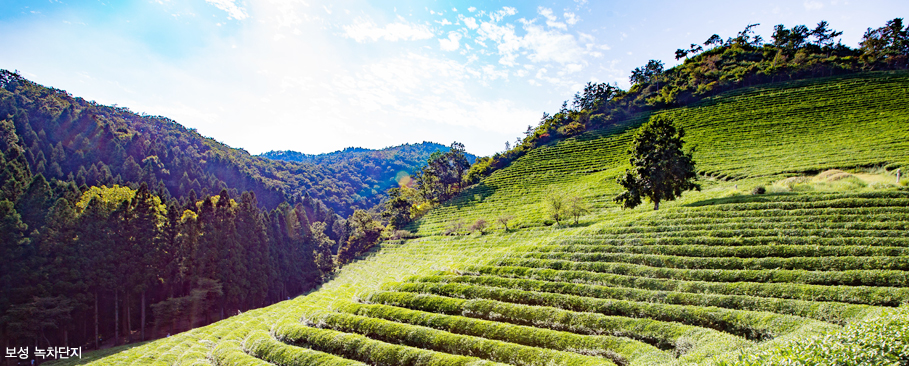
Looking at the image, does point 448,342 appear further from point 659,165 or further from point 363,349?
point 659,165

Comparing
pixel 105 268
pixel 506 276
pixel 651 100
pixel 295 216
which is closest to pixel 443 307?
pixel 506 276

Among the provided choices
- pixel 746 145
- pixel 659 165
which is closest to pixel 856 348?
pixel 659 165

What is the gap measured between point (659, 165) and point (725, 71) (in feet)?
226

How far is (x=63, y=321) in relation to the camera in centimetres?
3403

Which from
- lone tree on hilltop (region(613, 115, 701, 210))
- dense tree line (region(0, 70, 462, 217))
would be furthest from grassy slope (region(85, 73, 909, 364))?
dense tree line (region(0, 70, 462, 217))

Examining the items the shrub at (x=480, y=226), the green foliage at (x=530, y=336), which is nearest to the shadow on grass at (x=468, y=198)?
the shrub at (x=480, y=226)

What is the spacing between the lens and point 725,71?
262ft

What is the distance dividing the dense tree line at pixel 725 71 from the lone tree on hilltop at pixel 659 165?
162 ft

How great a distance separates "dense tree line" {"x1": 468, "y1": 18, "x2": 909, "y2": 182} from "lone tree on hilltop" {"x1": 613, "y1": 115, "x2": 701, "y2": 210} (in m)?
49.2

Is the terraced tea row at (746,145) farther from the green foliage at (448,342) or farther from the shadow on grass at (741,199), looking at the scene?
the green foliage at (448,342)

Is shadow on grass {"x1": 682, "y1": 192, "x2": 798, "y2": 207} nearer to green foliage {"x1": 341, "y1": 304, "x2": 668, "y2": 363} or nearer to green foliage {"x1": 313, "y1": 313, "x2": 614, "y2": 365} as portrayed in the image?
green foliage {"x1": 341, "y1": 304, "x2": 668, "y2": 363}

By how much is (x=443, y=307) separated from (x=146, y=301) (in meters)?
41.5

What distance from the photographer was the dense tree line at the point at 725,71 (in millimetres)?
68625

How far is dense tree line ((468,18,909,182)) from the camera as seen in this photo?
68625mm
